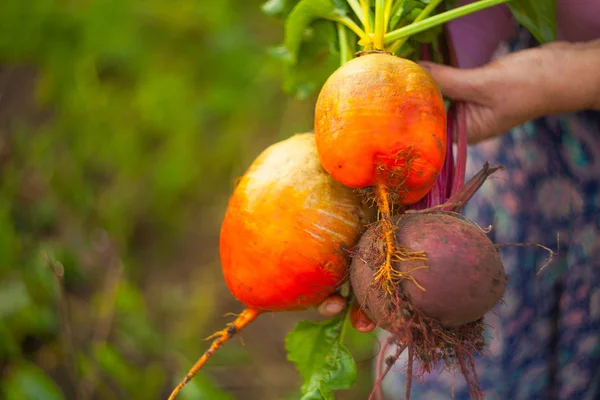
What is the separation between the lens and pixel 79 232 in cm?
239

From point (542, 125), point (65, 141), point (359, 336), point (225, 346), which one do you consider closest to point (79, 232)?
point (65, 141)

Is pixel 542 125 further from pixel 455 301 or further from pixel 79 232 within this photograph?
pixel 79 232

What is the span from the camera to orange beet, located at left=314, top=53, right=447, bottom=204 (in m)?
0.83

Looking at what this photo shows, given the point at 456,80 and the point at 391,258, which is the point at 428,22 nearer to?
the point at 456,80

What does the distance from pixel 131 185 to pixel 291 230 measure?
6.08 feet

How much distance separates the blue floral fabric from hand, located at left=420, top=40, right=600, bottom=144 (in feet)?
0.69

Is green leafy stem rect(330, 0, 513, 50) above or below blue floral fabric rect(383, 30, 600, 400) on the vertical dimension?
above

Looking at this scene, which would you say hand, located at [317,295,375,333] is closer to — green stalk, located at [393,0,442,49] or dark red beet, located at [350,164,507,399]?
dark red beet, located at [350,164,507,399]

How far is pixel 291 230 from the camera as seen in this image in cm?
92

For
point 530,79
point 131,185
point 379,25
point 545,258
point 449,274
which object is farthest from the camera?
point 131,185

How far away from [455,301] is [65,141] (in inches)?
90.5

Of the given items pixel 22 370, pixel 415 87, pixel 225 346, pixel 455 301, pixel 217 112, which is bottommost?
pixel 225 346

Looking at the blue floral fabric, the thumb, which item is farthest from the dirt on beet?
the blue floral fabric

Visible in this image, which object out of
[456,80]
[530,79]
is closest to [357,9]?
[456,80]
